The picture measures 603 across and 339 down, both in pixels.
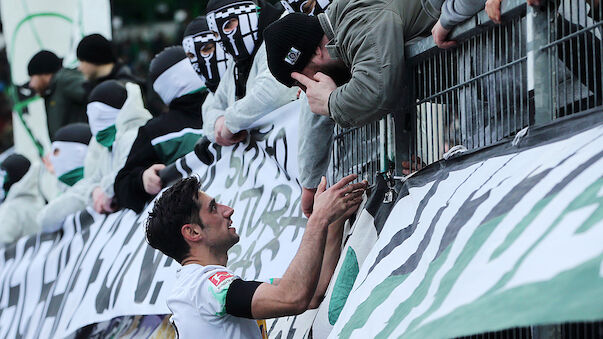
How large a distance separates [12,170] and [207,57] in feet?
16.9

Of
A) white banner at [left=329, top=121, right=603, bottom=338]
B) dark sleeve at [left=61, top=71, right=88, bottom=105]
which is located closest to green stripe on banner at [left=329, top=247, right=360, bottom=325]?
white banner at [left=329, top=121, right=603, bottom=338]

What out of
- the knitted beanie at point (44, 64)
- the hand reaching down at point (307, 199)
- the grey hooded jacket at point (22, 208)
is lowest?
the grey hooded jacket at point (22, 208)

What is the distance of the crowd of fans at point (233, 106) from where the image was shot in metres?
3.81

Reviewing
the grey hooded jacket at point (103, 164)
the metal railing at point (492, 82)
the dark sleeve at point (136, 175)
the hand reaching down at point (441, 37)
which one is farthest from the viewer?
the grey hooded jacket at point (103, 164)

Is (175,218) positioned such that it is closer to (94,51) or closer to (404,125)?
(404,125)

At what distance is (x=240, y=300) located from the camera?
3.83 meters

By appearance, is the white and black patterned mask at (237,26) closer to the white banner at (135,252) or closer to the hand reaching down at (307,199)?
the white banner at (135,252)

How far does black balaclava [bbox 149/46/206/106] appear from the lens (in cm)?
711

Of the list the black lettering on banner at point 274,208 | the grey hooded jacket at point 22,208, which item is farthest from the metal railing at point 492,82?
the grey hooded jacket at point 22,208

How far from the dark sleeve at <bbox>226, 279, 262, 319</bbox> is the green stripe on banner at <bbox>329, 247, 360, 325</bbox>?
0.33 metres

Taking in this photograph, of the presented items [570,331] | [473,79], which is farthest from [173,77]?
[570,331]

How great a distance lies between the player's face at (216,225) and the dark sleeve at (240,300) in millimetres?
417

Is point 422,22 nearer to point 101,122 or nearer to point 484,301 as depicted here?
point 484,301

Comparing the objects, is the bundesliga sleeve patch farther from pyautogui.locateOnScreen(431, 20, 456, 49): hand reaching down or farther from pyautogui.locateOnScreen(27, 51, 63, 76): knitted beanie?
pyautogui.locateOnScreen(27, 51, 63, 76): knitted beanie
